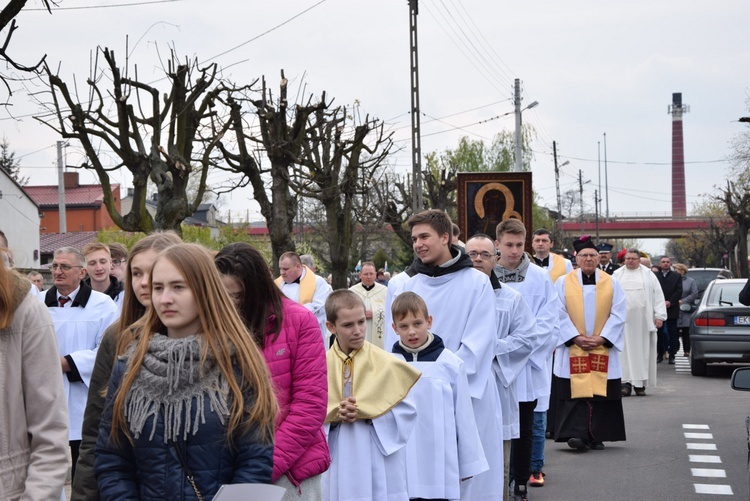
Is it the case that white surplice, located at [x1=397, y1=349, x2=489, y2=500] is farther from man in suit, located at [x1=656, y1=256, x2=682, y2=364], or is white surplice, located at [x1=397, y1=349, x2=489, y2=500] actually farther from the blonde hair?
man in suit, located at [x1=656, y1=256, x2=682, y2=364]

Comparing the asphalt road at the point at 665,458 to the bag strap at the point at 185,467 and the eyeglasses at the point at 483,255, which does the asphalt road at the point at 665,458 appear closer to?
the eyeglasses at the point at 483,255

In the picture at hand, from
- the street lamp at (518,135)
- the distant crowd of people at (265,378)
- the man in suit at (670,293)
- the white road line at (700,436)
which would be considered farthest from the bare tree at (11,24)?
the street lamp at (518,135)

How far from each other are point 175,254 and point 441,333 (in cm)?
384

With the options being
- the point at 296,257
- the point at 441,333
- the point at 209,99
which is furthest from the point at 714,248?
the point at 441,333

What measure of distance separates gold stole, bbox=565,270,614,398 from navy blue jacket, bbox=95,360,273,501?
26.7 feet

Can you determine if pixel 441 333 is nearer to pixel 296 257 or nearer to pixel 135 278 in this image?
pixel 135 278

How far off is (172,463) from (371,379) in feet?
7.49

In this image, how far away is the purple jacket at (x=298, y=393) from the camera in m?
4.29

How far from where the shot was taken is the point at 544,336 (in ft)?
29.6

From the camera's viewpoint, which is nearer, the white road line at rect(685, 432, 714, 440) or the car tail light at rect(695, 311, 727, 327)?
the white road line at rect(685, 432, 714, 440)

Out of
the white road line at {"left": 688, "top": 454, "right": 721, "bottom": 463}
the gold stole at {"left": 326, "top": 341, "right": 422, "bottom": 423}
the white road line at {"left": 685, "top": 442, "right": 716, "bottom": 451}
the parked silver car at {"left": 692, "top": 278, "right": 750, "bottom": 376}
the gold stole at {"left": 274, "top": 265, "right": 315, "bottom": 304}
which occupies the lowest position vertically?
the white road line at {"left": 685, "top": 442, "right": 716, "bottom": 451}

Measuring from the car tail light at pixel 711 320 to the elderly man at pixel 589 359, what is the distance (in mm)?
7126

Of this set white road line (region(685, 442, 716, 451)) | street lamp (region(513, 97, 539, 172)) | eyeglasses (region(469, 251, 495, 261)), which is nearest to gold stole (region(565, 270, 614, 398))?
white road line (region(685, 442, 716, 451))

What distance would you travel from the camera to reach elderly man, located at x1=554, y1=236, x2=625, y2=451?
36.9ft
